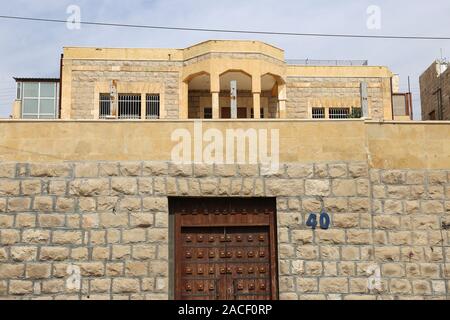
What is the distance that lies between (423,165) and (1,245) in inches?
301

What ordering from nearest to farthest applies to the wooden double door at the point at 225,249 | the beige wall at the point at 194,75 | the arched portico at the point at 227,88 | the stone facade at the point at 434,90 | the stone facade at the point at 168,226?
1. the stone facade at the point at 168,226
2. the wooden double door at the point at 225,249
3. the stone facade at the point at 434,90
4. the arched portico at the point at 227,88
5. the beige wall at the point at 194,75

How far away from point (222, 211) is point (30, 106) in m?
12.8

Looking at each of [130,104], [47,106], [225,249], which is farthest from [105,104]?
[225,249]

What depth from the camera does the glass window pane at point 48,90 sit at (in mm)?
19422

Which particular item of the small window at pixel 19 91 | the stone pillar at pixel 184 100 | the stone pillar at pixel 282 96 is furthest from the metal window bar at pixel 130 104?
the stone pillar at pixel 282 96

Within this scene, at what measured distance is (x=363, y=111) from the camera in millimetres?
9430

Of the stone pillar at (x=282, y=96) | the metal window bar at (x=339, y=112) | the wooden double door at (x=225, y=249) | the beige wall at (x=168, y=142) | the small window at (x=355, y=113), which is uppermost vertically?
the stone pillar at (x=282, y=96)

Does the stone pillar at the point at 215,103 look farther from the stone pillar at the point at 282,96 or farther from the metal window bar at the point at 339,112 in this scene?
the metal window bar at the point at 339,112

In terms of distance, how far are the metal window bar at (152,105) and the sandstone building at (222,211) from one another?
1003 cm

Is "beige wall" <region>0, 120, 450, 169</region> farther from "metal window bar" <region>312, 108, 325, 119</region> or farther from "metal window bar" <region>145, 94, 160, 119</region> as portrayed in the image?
"metal window bar" <region>312, 108, 325, 119</region>

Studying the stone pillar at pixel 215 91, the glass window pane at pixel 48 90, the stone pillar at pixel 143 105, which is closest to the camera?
the stone pillar at pixel 215 91

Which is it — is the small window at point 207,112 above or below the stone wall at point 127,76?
below

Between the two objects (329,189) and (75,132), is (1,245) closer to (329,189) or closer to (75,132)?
(75,132)
